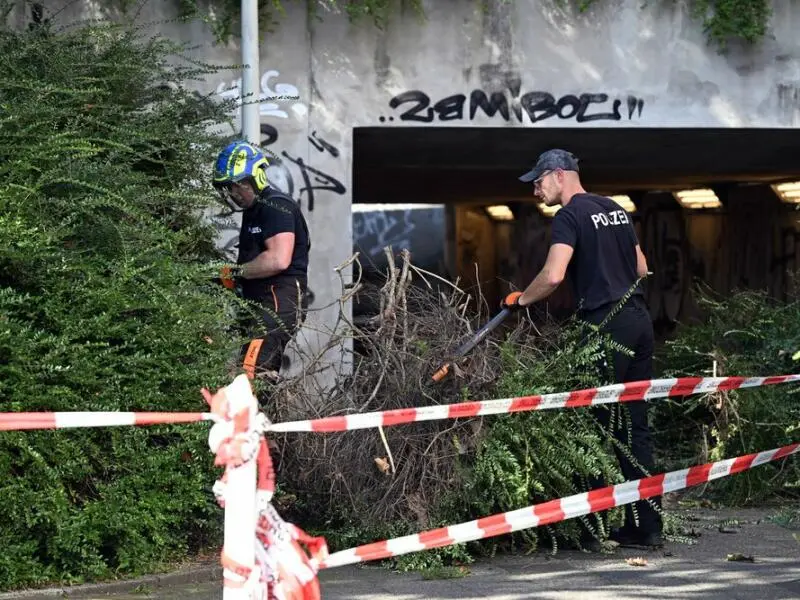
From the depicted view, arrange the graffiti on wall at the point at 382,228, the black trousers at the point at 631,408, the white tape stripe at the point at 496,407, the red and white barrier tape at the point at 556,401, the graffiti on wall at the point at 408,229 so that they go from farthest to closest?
the graffiti on wall at the point at 408,229
the graffiti on wall at the point at 382,228
the black trousers at the point at 631,408
the white tape stripe at the point at 496,407
the red and white barrier tape at the point at 556,401

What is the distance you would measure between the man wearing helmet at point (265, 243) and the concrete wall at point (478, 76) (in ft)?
7.19

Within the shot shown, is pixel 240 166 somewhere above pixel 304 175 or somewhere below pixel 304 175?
below

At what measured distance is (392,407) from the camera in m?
6.33

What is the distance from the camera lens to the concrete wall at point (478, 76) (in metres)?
9.69

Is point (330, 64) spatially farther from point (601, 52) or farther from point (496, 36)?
point (601, 52)

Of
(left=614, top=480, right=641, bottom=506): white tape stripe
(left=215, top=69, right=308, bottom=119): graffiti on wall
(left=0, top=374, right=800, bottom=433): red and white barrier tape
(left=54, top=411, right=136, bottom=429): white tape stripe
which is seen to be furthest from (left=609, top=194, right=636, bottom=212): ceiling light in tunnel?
(left=54, top=411, right=136, bottom=429): white tape stripe

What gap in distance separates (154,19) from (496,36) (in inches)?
98.9

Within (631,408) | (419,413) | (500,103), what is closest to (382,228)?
(500,103)

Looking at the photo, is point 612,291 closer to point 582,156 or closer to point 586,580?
point 586,580

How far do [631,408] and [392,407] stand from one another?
1199mm

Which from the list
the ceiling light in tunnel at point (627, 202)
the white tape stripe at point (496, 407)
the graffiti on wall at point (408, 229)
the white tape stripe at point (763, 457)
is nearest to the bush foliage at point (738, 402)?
the white tape stripe at point (763, 457)

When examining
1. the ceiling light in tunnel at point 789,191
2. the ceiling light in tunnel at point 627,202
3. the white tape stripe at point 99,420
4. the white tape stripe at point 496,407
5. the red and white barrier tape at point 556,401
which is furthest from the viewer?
the ceiling light in tunnel at point 627,202

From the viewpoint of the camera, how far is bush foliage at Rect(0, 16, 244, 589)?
5.46m

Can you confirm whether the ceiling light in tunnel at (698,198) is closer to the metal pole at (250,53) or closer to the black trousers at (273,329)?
the metal pole at (250,53)
